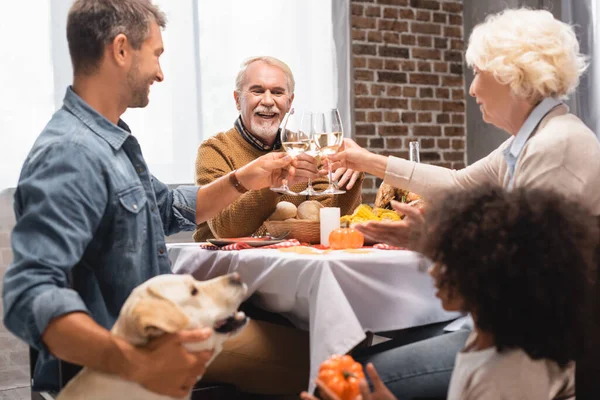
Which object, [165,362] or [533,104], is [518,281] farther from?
[533,104]

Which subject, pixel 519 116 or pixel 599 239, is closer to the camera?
pixel 599 239

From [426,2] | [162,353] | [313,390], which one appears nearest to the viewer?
[162,353]

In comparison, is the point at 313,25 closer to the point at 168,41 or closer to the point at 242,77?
the point at 168,41

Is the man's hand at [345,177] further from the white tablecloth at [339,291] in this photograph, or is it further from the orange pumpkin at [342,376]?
the orange pumpkin at [342,376]

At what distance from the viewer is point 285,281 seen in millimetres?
1831

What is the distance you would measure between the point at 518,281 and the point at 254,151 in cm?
187

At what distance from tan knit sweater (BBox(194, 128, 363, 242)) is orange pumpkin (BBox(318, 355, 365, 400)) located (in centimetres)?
103

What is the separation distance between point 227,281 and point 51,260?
336mm

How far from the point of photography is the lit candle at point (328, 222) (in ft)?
6.99

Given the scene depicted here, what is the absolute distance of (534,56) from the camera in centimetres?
185

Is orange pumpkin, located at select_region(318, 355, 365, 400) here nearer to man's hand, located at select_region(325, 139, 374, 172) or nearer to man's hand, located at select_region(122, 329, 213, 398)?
man's hand, located at select_region(122, 329, 213, 398)

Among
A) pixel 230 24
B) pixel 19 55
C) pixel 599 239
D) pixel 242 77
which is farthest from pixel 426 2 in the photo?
pixel 599 239

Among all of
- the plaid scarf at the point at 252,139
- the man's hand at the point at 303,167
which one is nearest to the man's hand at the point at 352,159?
the man's hand at the point at 303,167

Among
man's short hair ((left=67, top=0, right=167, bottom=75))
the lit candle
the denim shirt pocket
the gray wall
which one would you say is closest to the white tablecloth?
the lit candle
